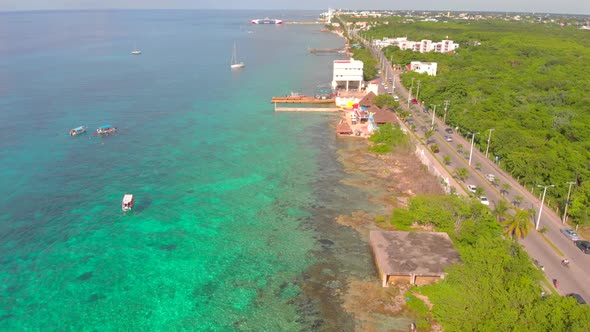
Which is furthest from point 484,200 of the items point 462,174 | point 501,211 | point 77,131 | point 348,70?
point 77,131

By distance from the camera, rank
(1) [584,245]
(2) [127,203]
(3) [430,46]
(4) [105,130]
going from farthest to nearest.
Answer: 1. (3) [430,46]
2. (4) [105,130]
3. (2) [127,203]
4. (1) [584,245]

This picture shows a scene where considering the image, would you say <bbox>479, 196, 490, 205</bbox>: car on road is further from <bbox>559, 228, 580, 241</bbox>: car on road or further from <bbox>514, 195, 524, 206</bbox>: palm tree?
<bbox>559, 228, 580, 241</bbox>: car on road

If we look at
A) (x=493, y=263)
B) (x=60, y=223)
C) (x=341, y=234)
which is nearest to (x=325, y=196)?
(x=341, y=234)

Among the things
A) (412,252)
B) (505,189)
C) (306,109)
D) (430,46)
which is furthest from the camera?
(430,46)

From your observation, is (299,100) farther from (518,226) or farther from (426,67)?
(518,226)

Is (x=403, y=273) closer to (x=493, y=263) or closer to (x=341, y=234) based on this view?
(x=493, y=263)

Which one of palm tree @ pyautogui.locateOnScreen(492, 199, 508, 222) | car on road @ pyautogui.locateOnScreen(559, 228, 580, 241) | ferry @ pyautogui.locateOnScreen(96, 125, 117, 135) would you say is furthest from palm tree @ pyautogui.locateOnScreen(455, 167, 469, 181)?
ferry @ pyautogui.locateOnScreen(96, 125, 117, 135)
